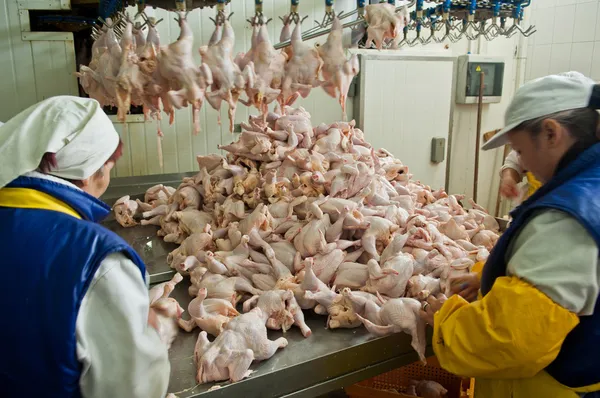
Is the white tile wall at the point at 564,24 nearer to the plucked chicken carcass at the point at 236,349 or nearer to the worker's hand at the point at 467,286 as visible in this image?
the worker's hand at the point at 467,286

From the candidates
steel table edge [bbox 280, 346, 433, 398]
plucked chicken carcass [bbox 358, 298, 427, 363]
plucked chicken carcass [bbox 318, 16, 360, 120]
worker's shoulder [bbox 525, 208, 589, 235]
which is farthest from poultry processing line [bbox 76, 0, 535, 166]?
worker's shoulder [bbox 525, 208, 589, 235]


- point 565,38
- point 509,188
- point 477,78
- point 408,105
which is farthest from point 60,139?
point 565,38

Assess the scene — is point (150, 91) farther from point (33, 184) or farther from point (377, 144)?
point (377, 144)

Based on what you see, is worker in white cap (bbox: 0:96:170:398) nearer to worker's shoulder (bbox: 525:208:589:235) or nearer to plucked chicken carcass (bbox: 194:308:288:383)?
plucked chicken carcass (bbox: 194:308:288:383)

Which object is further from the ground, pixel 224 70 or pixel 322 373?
pixel 224 70

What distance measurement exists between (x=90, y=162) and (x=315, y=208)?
1339 millimetres

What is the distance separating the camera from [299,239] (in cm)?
231

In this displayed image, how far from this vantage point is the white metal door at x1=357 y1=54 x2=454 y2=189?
15.4ft

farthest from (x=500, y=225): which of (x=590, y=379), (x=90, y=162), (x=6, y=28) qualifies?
(x=6, y=28)

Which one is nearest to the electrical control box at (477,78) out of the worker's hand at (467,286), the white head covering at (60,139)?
the worker's hand at (467,286)

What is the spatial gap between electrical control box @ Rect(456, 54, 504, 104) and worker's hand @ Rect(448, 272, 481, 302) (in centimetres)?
371

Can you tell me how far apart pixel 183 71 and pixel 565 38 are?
4.91 metres

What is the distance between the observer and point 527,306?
1.30 m

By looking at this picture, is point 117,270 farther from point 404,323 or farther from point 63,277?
point 404,323
